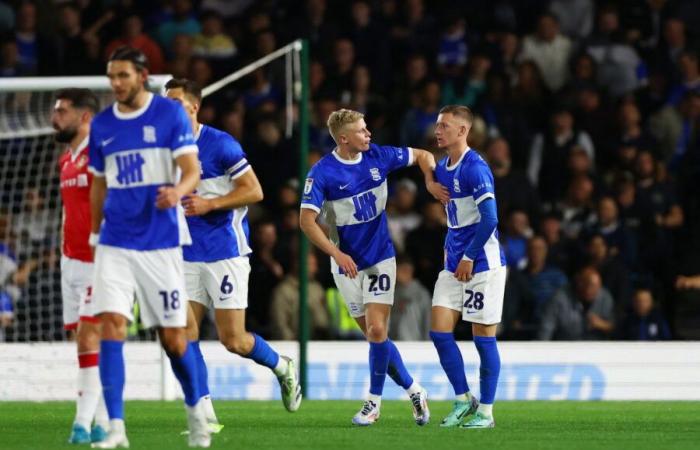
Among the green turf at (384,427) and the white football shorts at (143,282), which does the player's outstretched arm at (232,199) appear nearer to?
the white football shorts at (143,282)

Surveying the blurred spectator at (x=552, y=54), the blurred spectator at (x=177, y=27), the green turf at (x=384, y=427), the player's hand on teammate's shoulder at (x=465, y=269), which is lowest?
the green turf at (x=384, y=427)

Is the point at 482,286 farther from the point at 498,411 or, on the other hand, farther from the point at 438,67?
the point at 438,67

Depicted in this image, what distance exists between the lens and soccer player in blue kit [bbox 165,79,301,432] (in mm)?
9984

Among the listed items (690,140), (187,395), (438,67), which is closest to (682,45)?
(690,140)

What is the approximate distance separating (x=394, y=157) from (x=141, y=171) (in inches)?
116

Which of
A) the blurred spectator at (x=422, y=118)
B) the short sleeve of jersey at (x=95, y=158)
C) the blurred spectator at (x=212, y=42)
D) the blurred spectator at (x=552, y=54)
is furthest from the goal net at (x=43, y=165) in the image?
the short sleeve of jersey at (x=95, y=158)

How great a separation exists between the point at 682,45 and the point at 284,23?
495 centimetres

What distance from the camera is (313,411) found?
12.4m

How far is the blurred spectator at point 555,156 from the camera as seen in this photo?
676 inches

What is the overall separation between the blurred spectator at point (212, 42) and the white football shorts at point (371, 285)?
8.18 meters

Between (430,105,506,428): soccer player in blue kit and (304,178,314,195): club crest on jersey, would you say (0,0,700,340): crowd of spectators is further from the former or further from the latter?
(304,178,314,195): club crest on jersey

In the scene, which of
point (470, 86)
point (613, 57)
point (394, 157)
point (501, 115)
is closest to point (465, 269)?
point (394, 157)

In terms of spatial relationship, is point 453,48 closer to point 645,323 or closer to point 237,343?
point 645,323

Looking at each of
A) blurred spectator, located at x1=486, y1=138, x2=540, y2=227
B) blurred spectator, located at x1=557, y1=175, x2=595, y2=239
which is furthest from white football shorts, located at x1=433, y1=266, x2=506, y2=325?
blurred spectator, located at x1=557, y1=175, x2=595, y2=239
